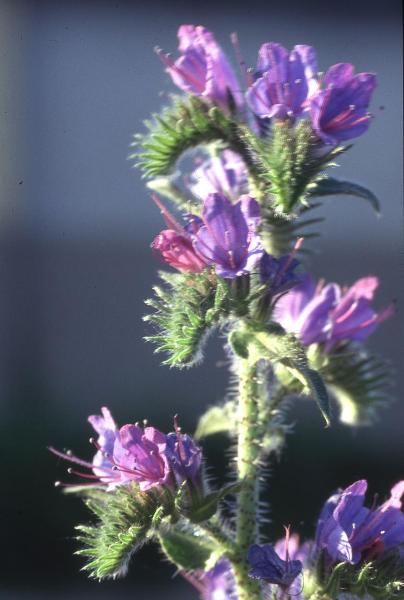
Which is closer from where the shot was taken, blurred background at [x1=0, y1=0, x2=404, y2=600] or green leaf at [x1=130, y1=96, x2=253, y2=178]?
green leaf at [x1=130, y1=96, x2=253, y2=178]

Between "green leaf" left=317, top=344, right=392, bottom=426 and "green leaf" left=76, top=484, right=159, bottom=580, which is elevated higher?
"green leaf" left=317, top=344, right=392, bottom=426

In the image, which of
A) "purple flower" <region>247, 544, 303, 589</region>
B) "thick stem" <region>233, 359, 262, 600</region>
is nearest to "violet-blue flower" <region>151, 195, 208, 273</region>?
"thick stem" <region>233, 359, 262, 600</region>

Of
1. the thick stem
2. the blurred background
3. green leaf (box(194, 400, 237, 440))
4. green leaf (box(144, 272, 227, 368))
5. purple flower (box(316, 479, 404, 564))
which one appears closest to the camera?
green leaf (box(144, 272, 227, 368))

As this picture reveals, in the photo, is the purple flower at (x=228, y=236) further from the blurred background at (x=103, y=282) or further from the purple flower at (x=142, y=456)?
the blurred background at (x=103, y=282)

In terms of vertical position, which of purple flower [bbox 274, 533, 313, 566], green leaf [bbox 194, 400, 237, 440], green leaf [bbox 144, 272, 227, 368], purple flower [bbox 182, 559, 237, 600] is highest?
green leaf [bbox 144, 272, 227, 368]

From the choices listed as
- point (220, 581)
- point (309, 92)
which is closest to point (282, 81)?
point (309, 92)

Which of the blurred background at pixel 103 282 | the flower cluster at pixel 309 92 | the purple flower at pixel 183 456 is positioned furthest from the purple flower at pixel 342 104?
the blurred background at pixel 103 282

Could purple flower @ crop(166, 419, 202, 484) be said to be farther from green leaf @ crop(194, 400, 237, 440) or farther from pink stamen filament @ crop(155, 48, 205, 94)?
pink stamen filament @ crop(155, 48, 205, 94)
